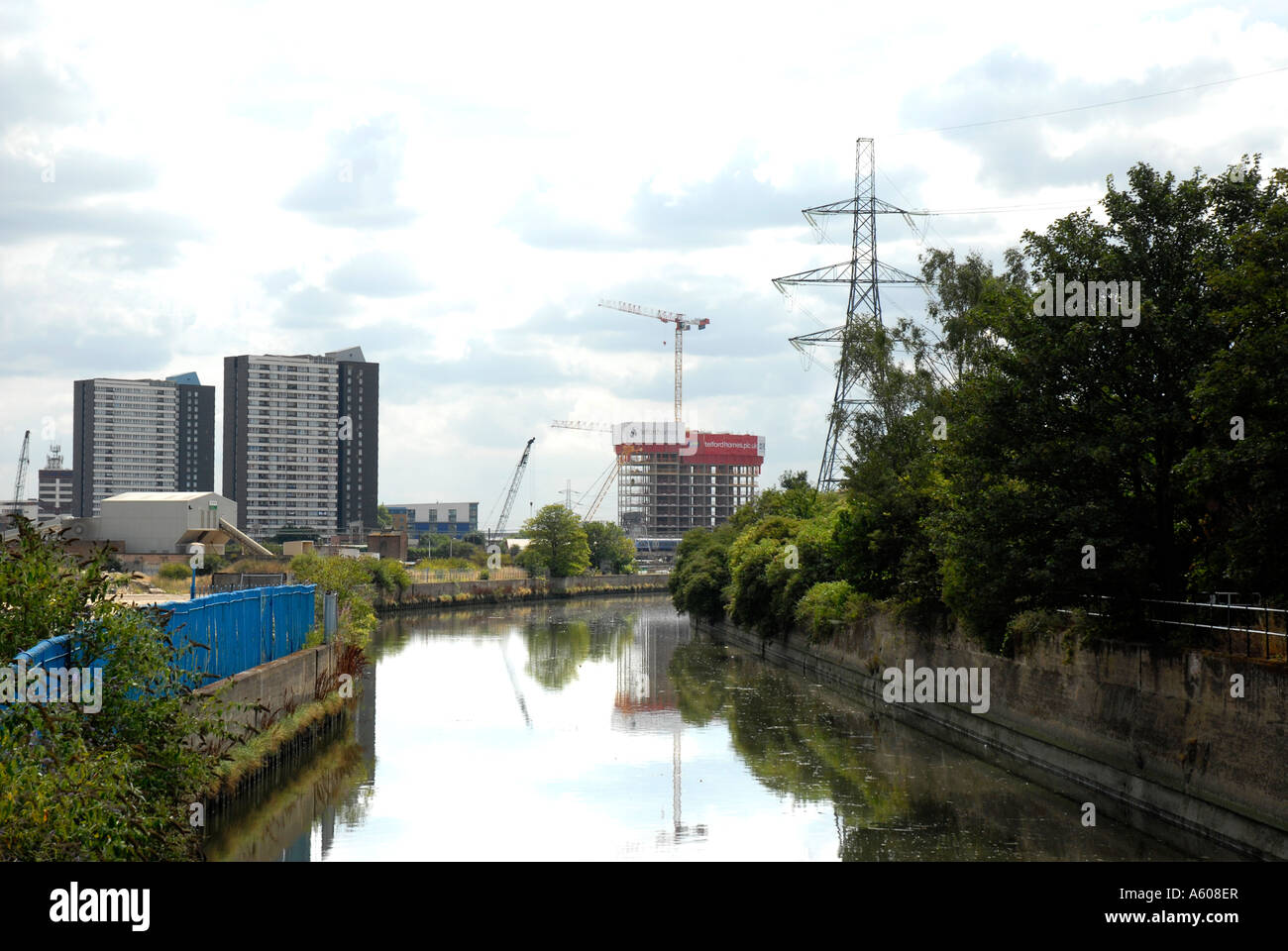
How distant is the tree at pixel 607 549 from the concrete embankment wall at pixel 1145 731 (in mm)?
120640

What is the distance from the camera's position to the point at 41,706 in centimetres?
1272

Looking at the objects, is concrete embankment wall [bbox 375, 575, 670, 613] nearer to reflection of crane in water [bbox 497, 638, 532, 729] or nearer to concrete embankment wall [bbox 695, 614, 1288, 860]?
reflection of crane in water [bbox 497, 638, 532, 729]

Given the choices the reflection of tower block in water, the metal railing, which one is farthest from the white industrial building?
the metal railing

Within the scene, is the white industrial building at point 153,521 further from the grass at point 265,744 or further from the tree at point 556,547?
the grass at point 265,744

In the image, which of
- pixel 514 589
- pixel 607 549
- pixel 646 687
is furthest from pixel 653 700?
pixel 607 549

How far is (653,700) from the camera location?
4278 cm

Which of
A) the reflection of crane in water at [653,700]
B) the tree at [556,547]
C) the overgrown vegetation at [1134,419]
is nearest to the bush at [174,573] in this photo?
the reflection of crane in water at [653,700]

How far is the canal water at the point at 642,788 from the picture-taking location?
A: 21.1 metres

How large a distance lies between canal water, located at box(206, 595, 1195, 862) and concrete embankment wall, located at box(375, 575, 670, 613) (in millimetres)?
52502

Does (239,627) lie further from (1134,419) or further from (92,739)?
(1134,419)

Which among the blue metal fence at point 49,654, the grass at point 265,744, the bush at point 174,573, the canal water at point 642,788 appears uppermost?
the blue metal fence at point 49,654

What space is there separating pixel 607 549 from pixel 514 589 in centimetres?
3985
